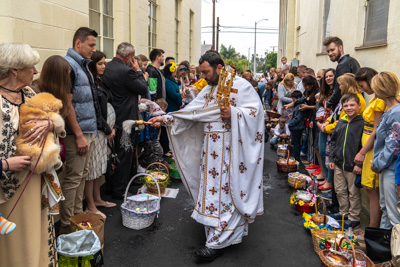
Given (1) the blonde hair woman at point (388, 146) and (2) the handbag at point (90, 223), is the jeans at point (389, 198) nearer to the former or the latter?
(1) the blonde hair woman at point (388, 146)

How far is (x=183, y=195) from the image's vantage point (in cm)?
547

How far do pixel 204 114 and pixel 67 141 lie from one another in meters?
1.47

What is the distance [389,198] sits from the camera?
337cm

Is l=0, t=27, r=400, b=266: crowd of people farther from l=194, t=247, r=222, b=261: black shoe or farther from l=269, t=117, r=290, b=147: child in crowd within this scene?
l=269, t=117, r=290, b=147: child in crowd

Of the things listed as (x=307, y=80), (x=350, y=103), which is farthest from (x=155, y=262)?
(x=307, y=80)

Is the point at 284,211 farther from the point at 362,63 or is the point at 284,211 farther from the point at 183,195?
the point at 362,63

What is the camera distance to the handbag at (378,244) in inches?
126

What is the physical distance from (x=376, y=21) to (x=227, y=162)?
412cm

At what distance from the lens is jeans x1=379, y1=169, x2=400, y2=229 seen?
3.34 metres

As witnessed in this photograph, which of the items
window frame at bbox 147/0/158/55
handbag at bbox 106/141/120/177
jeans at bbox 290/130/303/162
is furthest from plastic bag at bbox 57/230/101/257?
window frame at bbox 147/0/158/55

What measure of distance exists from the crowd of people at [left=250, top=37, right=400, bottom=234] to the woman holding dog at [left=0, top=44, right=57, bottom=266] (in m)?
2.91

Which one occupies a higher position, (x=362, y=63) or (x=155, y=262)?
(x=362, y=63)

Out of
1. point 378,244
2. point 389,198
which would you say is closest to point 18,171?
point 378,244

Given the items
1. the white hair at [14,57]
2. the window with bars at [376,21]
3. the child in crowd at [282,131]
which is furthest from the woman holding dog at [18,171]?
the child in crowd at [282,131]
